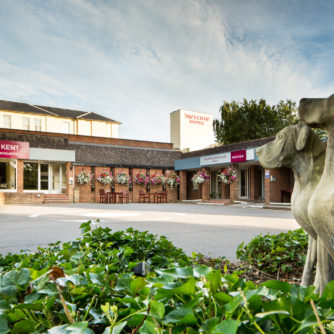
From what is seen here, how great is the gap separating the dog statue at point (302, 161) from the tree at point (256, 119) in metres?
34.8

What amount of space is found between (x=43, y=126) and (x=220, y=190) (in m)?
25.7

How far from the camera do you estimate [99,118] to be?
42.7 metres

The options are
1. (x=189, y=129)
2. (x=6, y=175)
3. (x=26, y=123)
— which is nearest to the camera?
(x=6, y=175)

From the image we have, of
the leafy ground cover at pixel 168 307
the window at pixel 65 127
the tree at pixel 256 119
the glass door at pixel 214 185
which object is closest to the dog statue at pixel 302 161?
the leafy ground cover at pixel 168 307

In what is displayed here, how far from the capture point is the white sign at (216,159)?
21.2m

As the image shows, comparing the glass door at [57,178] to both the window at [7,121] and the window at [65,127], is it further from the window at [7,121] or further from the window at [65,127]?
the window at [65,127]

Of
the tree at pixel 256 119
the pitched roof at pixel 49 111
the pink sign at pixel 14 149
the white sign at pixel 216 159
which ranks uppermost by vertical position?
the pitched roof at pixel 49 111

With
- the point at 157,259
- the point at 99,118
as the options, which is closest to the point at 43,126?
the point at 99,118

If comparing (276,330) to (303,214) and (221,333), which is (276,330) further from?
(303,214)

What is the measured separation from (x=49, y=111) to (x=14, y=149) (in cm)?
2165

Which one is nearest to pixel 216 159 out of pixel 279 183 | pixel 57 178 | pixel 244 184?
pixel 244 184

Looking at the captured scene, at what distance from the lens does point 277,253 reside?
128 inches

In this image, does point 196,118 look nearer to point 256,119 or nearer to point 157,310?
point 256,119

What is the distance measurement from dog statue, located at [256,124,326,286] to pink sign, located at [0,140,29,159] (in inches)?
882
